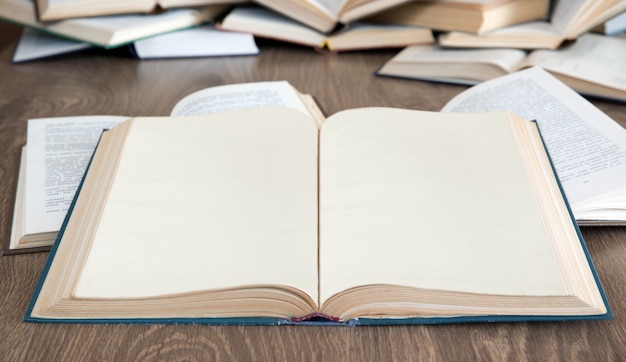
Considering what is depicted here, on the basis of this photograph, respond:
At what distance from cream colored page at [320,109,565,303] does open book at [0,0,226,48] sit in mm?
567

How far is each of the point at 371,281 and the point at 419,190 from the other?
0.44ft

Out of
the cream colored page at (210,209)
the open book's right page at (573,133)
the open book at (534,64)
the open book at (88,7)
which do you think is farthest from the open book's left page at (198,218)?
the open book at (88,7)

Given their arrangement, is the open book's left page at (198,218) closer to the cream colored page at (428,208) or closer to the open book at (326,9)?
the cream colored page at (428,208)

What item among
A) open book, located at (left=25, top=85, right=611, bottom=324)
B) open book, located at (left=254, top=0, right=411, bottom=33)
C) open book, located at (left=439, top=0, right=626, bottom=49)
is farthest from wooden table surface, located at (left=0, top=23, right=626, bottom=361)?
open book, located at (left=254, top=0, right=411, bottom=33)

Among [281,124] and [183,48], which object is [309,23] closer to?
[183,48]

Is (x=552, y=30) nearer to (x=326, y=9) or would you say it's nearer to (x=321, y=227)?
(x=326, y=9)

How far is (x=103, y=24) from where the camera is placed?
1.11 m

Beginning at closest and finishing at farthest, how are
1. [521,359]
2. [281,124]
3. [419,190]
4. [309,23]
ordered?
1. [521,359]
2. [419,190]
3. [281,124]
4. [309,23]

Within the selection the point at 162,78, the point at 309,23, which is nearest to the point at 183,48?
the point at 162,78

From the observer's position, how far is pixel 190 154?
0.66 metres

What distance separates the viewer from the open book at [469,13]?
3.47 feet

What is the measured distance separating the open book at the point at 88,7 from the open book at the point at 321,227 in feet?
1.66

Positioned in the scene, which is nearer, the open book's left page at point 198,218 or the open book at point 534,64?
the open book's left page at point 198,218

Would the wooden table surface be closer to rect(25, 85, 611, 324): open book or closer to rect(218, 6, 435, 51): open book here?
rect(25, 85, 611, 324): open book
